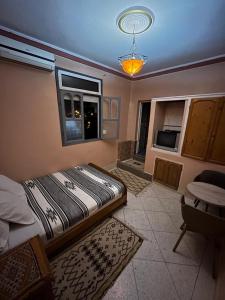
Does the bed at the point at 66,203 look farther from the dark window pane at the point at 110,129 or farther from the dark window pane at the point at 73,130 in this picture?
the dark window pane at the point at 110,129

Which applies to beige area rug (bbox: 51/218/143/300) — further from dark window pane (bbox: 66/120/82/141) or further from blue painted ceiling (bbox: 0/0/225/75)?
blue painted ceiling (bbox: 0/0/225/75)

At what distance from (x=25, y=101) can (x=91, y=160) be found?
1804mm

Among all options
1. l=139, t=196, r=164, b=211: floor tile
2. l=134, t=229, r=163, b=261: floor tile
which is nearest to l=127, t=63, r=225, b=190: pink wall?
l=139, t=196, r=164, b=211: floor tile

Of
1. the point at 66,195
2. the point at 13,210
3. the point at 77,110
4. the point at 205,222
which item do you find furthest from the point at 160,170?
the point at 13,210

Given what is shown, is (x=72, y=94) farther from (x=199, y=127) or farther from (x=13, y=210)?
(x=199, y=127)

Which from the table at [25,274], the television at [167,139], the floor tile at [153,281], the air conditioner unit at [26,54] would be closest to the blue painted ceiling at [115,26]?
the air conditioner unit at [26,54]

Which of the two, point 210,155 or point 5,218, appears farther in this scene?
point 210,155

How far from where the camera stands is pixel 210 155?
229 centimetres

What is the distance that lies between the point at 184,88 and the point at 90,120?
2.18 m

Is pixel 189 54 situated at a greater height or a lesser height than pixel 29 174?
greater

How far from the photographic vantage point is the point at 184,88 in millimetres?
2691

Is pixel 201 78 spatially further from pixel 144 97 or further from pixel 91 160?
pixel 91 160

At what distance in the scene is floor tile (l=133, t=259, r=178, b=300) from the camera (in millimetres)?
1213

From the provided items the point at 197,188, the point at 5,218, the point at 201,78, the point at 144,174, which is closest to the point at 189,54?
the point at 201,78
